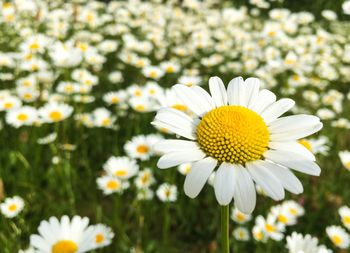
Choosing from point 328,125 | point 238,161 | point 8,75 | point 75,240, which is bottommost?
point 328,125

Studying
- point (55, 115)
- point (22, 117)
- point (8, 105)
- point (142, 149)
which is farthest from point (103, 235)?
point (8, 105)

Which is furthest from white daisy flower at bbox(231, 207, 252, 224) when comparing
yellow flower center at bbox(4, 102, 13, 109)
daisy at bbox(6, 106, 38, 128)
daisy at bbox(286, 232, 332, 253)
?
yellow flower center at bbox(4, 102, 13, 109)

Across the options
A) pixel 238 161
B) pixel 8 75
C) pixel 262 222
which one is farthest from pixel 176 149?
pixel 8 75

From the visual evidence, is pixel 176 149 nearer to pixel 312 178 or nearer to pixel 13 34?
pixel 312 178

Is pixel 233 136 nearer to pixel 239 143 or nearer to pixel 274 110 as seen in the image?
pixel 239 143

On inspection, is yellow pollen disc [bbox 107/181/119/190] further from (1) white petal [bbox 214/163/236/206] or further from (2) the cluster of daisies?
(1) white petal [bbox 214/163/236/206]

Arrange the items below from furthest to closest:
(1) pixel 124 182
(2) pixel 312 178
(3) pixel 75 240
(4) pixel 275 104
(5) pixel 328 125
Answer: (5) pixel 328 125, (2) pixel 312 178, (1) pixel 124 182, (3) pixel 75 240, (4) pixel 275 104
